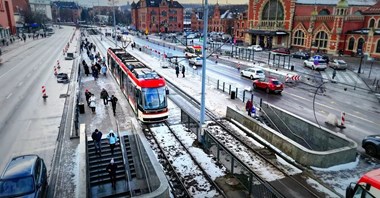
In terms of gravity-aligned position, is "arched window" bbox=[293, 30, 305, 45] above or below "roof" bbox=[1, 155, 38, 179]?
above

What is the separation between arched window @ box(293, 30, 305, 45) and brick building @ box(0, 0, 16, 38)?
244ft

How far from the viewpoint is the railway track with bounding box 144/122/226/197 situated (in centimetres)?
1177

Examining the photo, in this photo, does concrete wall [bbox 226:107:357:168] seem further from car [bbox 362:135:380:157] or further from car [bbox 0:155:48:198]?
car [bbox 0:155:48:198]

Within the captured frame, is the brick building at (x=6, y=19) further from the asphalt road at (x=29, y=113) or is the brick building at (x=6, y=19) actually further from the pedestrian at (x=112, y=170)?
the pedestrian at (x=112, y=170)

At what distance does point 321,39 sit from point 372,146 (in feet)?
161

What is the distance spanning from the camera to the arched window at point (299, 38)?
207 ft

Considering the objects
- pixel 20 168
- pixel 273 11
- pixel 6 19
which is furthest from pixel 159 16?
pixel 20 168

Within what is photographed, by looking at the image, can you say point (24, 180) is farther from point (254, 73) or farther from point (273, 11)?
point (273, 11)

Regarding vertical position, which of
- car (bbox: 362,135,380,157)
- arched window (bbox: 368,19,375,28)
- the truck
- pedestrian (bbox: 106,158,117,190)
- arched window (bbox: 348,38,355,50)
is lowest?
pedestrian (bbox: 106,158,117,190)

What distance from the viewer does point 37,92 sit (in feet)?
88.9

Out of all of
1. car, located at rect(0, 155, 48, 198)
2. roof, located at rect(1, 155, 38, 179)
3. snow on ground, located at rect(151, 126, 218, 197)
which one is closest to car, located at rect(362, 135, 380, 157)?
snow on ground, located at rect(151, 126, 218, 197)

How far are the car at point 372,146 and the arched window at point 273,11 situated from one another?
191ft

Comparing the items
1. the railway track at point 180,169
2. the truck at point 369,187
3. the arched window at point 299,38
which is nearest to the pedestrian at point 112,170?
the railway track at point 180,169

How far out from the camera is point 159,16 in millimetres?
124812
